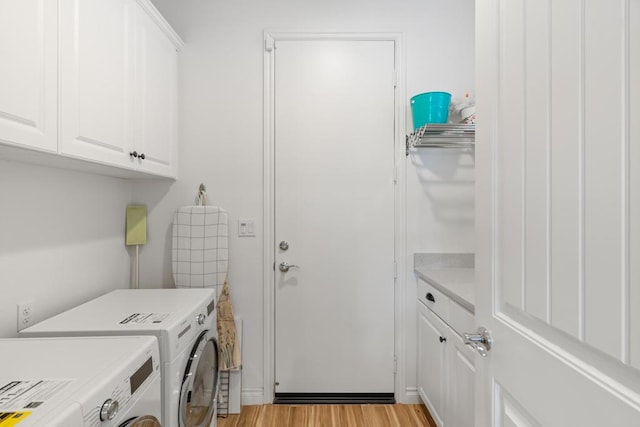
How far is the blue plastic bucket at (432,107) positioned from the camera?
190cm

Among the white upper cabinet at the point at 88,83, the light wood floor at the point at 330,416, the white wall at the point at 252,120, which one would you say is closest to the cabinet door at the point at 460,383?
the light wood floor at the point at 330,416

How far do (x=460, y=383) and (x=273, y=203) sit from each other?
1.41 metres

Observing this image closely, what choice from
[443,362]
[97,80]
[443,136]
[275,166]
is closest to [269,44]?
[275,166]

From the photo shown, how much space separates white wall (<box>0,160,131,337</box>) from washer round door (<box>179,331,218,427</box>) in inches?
27.5

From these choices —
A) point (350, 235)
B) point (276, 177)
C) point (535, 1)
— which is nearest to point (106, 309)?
point (276, 177)

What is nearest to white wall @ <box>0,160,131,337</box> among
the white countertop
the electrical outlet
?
the electrical outlet

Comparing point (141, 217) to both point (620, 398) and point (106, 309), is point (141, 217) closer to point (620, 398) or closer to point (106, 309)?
point (106, 309)

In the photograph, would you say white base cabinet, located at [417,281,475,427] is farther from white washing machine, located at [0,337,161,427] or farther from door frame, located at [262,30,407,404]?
white washing machine, located at [0,337,161,427]

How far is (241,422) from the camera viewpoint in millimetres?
1888

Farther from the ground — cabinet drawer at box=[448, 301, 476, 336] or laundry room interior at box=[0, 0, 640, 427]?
laundry room interior at box=[0, 0, 640, 427]

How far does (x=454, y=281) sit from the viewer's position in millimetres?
1704

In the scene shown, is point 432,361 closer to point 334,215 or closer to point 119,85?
point 334,215

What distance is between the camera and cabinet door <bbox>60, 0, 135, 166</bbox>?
1134mm

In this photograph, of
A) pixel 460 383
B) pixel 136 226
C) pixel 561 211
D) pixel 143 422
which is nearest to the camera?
pixel 561 211
